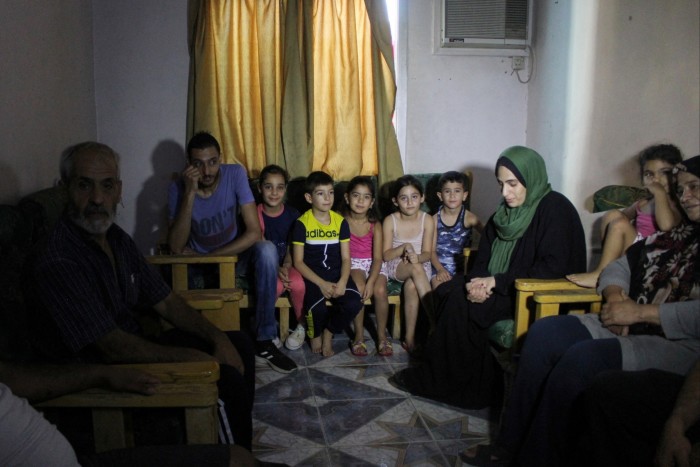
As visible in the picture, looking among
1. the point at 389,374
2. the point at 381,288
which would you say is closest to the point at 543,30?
the point at 381,288

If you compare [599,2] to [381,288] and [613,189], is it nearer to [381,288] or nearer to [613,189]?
[613,189]

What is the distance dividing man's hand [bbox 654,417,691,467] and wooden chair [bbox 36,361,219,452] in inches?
41.8

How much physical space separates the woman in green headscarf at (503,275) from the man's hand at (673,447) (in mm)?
976

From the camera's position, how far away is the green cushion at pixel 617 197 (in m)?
3.02

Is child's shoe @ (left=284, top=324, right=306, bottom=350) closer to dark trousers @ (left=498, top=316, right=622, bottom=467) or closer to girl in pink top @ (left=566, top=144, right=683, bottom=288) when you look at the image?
dark trousers @ (left=498, top=316, right=622, bottom=467)

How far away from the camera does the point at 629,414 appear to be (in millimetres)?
1585

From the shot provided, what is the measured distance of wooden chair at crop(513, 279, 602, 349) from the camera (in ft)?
7.10

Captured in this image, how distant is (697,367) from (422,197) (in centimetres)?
192

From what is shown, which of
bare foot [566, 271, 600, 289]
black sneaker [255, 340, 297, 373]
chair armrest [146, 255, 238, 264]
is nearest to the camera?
bare foot [566, 271, 600, 289]

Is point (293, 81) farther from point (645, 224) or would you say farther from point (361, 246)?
point (645, 224)

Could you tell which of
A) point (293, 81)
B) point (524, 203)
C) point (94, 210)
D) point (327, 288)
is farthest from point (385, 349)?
point (94, 210)

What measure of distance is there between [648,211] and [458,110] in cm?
170

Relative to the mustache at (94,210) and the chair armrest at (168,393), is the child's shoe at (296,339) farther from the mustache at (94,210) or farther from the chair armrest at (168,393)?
the chair armrest at (168,393)

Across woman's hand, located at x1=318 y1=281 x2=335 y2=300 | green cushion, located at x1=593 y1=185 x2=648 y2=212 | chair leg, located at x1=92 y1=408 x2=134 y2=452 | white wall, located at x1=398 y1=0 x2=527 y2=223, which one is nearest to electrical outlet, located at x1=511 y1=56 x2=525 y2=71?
white wall, located at x1=398 y1=0 x2=527 y2=223
